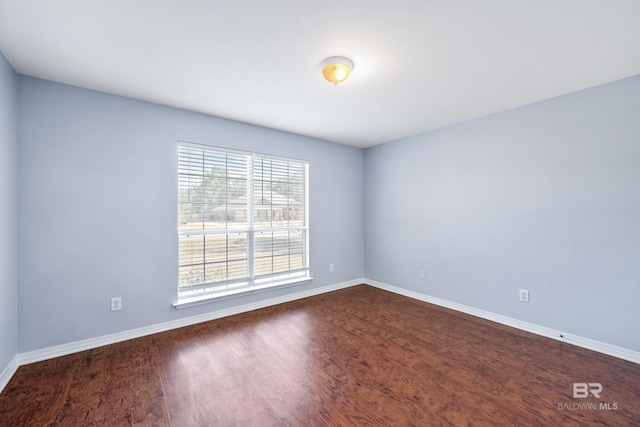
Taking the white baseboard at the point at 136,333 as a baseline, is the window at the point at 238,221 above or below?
above

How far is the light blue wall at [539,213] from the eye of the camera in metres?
2.38

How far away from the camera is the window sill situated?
2998 millimetres

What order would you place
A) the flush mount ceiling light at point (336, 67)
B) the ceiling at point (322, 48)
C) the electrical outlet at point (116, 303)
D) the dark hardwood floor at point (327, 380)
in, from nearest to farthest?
the ceiling at point (322, 48) < the dark hardwood floor at point (327, 380) < the flush mount ceiling light at point (336, 67) < the electrical outlet at point (116, 303)

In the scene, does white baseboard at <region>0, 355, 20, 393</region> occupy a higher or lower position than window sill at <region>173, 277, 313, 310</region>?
lower

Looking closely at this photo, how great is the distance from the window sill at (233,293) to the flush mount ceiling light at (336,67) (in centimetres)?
272

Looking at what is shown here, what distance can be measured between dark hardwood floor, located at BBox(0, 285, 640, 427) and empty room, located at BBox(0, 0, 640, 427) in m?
0.02

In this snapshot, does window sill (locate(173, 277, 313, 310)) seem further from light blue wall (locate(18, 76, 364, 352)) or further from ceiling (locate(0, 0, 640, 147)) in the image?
ceiling (locate(0, 0, 640, 147))

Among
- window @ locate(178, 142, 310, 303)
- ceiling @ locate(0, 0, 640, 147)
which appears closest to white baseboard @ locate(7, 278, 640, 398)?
window @ locate(178, 142, 310, 303)

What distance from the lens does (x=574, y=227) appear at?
8.60 ft

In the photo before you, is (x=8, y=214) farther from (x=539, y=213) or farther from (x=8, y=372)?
(x=539, y=213)

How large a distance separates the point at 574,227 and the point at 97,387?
4.45m

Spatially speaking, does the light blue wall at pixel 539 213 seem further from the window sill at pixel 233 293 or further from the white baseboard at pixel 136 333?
Result: the white baseboard at pixel 136 333

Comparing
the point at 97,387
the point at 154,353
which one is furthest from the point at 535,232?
the point at 97,387

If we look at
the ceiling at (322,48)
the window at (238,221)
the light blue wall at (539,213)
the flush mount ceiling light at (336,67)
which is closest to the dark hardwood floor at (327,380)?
the light blue wall at (539,213)
